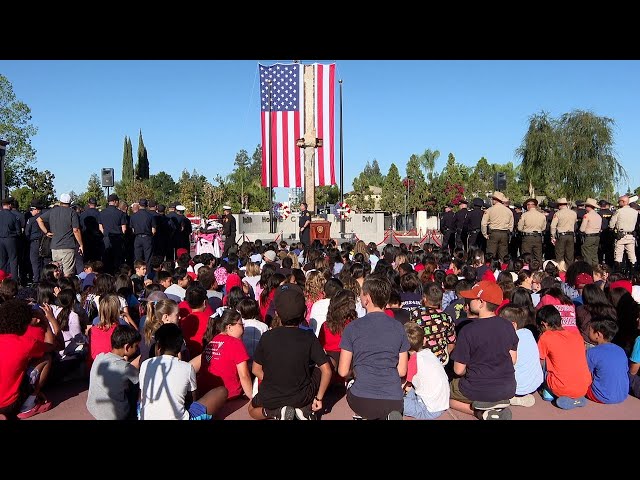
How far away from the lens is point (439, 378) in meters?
4.97

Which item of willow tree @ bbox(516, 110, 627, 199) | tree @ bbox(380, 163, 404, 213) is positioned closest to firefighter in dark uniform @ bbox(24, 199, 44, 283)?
willow tree @ bbox(516, 110, 627, 199)

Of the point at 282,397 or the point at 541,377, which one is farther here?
the point at 541,377

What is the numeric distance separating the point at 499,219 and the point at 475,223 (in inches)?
69.5

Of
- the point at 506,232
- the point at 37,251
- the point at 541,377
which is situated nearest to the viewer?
the point at 541,377

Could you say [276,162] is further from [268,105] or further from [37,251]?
[37,251]

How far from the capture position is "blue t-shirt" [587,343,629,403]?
207 inches

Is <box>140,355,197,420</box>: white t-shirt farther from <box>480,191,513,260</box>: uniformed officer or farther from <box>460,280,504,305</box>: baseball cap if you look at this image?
<box>480,191,513,260</box>: uniformed officer

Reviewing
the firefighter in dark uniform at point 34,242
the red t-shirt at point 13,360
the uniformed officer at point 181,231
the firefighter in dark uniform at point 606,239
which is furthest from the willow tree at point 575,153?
the red t-shirt at point 13,360

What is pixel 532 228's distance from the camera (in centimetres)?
1241

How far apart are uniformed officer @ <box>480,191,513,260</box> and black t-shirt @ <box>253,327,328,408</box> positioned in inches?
354

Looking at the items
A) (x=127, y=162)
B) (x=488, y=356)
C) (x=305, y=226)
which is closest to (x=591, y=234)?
(x=305, y=226)

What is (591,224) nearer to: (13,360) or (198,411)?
(198,411)
